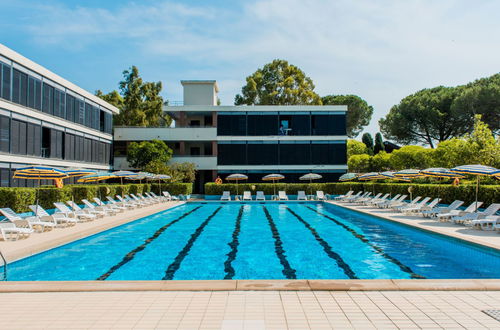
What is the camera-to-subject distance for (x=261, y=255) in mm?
10234

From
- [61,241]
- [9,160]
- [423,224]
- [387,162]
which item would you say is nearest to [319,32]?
[423,224]

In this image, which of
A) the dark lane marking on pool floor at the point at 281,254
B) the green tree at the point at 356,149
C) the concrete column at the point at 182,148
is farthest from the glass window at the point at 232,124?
the green tree at the point at 356,149

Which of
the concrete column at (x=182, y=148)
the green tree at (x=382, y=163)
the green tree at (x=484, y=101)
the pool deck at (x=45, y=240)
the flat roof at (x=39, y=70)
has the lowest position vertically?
the pool deck at (x=45, y=240)

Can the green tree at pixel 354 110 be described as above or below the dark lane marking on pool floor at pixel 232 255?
above

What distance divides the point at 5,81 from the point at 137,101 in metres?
28.6

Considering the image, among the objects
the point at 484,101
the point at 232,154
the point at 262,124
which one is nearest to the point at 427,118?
the point at 484,101

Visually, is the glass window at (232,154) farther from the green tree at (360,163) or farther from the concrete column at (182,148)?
the green tree at (360,163)

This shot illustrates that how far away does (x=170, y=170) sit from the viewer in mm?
32562

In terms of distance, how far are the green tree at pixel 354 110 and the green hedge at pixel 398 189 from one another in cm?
3240

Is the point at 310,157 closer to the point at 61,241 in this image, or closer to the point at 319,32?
the point at 319,32

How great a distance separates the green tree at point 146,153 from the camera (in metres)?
32.3

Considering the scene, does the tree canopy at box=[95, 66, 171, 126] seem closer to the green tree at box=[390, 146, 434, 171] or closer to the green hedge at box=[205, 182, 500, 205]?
the green hedge at box=[205, 182, 500, 205]
